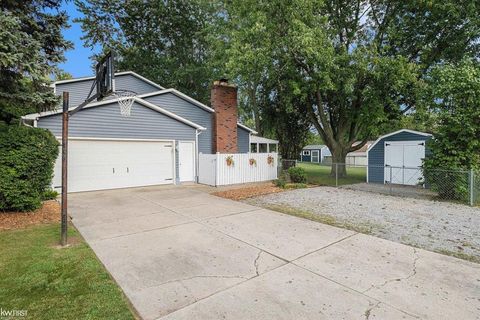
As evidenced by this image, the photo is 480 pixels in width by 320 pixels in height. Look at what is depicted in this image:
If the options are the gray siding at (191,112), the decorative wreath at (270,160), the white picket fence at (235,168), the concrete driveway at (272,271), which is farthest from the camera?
the gray siding at (191,112)

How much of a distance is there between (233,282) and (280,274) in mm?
702

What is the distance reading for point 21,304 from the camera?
3094mm

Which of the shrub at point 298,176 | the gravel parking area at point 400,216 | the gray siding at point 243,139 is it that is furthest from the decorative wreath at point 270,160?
the gray siding at point 243,139

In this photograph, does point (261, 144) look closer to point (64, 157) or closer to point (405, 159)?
point (405, 159)

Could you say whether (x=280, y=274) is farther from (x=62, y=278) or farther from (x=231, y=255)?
(x=62, y=278)

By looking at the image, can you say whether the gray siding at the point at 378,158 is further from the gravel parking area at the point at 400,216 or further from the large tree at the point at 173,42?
the large tree at the point at 173,42

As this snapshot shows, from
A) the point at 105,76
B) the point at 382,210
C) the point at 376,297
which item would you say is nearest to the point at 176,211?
the point at 105,76

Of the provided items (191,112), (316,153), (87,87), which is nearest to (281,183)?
(191,112)

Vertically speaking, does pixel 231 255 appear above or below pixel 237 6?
below

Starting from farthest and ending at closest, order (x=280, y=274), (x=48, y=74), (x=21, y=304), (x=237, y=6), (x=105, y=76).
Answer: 1. (x=237, y=6)
2. (x=48, y=74)
3. (x=105, y=76)
4. (x=280, y=274)
5. (x=21, y=304)

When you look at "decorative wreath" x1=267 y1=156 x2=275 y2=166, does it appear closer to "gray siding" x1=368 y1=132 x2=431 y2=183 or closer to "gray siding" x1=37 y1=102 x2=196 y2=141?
"gray siding" x1=37 y1=102 x2=196 y2=141

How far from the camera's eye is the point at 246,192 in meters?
10.8

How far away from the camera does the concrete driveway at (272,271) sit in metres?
3.02

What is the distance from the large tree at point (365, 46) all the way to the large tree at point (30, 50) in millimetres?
7967
